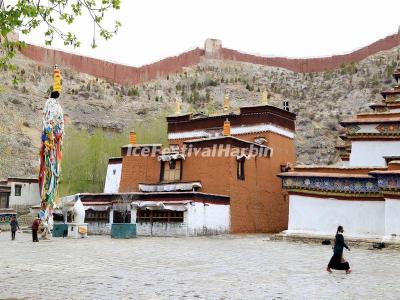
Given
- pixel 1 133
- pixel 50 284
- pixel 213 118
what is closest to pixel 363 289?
pixel 50 284

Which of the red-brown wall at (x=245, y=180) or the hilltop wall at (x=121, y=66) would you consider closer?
the red-brown wall at (x=245, y=180)

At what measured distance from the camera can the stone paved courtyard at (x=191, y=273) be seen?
9.53 m

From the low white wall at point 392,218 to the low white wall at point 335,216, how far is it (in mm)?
865

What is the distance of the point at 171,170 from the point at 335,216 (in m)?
10.6

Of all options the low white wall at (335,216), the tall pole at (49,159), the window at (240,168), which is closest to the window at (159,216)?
the tall pole at (49,159)

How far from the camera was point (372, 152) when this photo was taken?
2297 centimetres

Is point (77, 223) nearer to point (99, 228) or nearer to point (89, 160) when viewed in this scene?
point (99, 228)

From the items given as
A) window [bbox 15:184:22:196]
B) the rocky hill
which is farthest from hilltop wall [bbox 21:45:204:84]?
window [bbox 15:184:22:196]

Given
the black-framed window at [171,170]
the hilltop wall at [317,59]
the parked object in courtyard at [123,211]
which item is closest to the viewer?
the parked object in courtyard at [123,211]

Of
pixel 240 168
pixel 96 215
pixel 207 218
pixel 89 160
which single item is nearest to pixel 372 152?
pixel 240 168

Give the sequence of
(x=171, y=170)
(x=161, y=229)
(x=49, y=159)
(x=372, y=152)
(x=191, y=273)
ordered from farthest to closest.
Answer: (x=171, y=170) → (x=161, y=229) → (x=49, y=159) → (x=372, y=152) → (x=191, y=273)

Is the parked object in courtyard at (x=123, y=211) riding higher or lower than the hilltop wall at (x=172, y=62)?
lower

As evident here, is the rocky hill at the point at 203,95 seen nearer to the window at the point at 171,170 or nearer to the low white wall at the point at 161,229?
the window at the point at 171,170

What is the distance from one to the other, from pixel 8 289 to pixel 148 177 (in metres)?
20.3
